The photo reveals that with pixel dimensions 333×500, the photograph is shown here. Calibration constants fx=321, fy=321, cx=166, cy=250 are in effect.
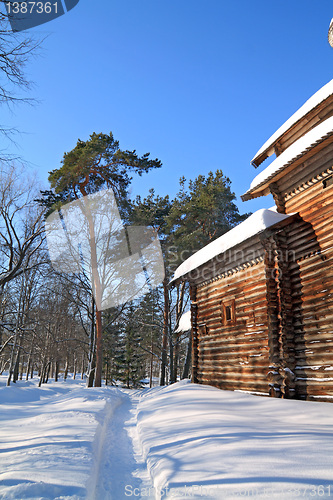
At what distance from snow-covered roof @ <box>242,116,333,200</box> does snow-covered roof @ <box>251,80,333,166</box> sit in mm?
1683

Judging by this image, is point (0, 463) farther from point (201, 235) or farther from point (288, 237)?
point (201, 235)

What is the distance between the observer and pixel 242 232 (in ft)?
32.1

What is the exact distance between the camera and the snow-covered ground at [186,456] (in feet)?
11.1

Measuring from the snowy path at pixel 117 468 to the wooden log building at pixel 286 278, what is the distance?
4.14m

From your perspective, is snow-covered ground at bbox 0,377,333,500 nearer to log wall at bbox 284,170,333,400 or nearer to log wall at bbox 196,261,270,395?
log wall at bbox 284,170,333,400

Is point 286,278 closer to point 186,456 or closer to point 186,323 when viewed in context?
point 186,456

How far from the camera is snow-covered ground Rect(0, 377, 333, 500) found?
3.40m

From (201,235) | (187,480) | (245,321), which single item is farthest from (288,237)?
(201,235)

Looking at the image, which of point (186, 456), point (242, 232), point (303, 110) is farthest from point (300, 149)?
point (186, 456)

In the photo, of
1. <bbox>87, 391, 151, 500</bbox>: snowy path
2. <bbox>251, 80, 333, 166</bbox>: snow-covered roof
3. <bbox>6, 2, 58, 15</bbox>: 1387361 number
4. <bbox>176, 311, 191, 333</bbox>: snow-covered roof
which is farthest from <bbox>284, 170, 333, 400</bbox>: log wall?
<bbox>6, 2, 58, 15</bbox>: 1387361 number

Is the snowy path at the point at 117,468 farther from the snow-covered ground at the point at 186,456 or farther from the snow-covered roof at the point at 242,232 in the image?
the snow-covered roof at the point at 242,232

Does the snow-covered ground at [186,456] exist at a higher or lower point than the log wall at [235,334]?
lower

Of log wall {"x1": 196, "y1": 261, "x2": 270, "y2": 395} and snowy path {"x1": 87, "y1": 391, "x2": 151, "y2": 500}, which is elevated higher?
log wall {"x1": 196, "y1": 261, "x2": 270, "y2": 395}

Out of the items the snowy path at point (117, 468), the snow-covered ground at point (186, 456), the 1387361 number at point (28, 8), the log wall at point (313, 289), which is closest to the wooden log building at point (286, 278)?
the log wall at point (313, 289)
